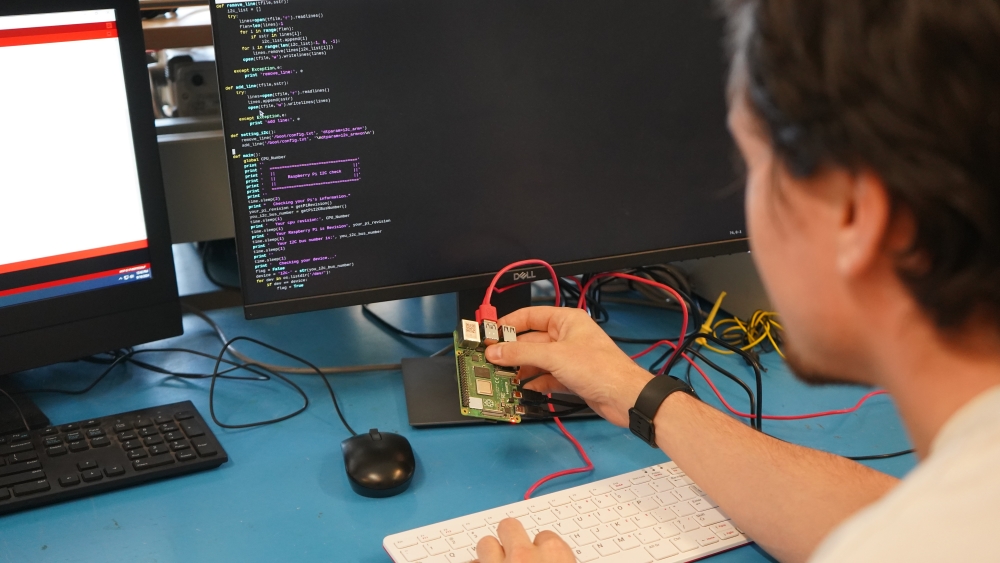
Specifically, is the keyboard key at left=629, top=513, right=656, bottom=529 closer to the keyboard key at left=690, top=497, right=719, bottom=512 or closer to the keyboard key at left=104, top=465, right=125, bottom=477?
the keyboard key at left=690, top=497, right=719, bottom=512

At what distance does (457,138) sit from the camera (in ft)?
3.45

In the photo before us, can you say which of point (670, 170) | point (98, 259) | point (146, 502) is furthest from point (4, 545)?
point (670, 170)

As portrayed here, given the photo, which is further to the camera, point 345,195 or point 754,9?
point 345,195

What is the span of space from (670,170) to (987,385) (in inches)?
25.2

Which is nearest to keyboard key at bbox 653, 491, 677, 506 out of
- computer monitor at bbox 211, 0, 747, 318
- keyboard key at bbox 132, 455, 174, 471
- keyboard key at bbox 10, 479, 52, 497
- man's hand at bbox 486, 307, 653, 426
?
man's hand at bbox 486, 307, 653, 426

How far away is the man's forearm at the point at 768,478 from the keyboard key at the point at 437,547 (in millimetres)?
276

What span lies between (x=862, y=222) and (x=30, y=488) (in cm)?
85

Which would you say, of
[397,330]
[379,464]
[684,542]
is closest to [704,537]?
[684,542]

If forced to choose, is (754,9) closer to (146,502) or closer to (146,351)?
(146,502)

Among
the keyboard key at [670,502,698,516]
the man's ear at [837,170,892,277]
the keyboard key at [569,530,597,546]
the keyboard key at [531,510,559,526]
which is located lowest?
the keyboard key at [670,502,698,516]

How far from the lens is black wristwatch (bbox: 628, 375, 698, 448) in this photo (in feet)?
3.19

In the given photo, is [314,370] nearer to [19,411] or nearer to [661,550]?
[19,411]

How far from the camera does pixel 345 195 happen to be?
1.03m

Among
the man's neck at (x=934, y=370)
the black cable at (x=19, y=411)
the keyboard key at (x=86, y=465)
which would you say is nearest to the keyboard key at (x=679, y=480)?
the man's neck at (x=934, y=370)
